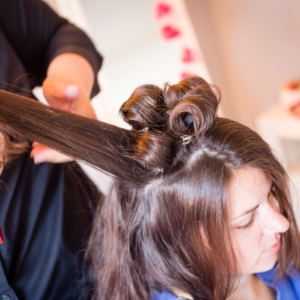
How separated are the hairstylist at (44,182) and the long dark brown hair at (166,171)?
89mm

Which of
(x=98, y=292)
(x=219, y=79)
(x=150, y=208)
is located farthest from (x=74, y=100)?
(x=219, y=79)

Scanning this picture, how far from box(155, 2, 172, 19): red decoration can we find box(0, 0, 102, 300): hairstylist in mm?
1165

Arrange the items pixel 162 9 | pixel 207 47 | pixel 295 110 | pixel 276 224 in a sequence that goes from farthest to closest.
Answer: pixel 207 47 → pixel 162 9 → pixel 295 110 → pixel 276 224

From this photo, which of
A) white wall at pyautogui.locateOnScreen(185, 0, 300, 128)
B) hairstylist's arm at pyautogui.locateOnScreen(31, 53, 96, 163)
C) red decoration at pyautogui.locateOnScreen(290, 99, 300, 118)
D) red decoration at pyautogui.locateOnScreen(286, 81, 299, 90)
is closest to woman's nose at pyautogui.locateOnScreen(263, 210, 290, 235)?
hairstylist's arm at pyautogui.locateOnScreen(31, 53, 96, 163)

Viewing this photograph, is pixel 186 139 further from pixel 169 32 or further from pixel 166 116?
pixel 169 32

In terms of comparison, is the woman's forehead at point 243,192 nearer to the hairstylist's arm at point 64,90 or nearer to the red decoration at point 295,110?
the hairstylist's arm at point 64,90

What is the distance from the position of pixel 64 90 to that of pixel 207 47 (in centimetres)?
169

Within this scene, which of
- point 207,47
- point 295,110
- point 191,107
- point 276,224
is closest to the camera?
point 191,107

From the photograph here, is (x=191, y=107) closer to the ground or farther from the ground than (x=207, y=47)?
closer to the ground

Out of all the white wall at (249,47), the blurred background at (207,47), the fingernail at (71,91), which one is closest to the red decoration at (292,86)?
the blurred background at (207,47)

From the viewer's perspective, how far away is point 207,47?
208cm

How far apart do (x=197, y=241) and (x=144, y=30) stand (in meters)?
1.59

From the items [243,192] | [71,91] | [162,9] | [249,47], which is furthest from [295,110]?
[71,91]

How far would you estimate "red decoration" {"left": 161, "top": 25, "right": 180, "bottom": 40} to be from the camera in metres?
1.84
